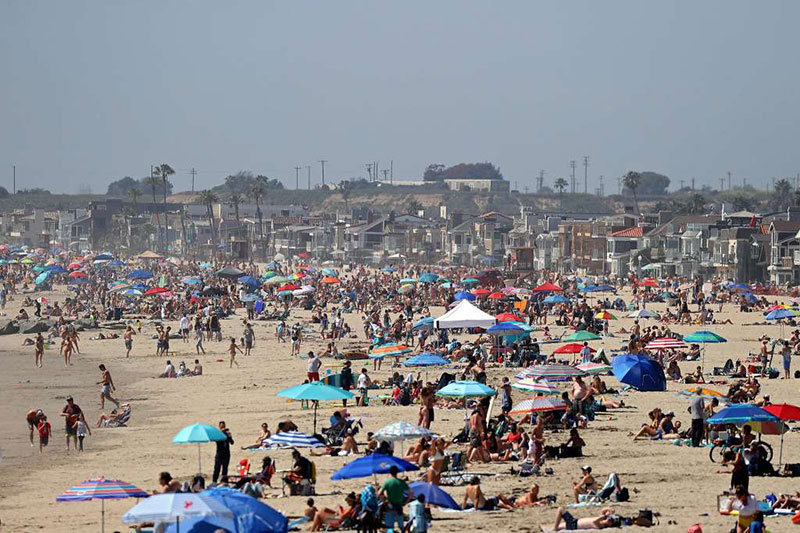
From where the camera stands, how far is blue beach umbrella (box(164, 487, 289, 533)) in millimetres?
11594

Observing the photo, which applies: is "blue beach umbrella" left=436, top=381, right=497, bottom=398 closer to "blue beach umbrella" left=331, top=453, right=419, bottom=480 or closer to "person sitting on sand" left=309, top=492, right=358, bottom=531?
"blue beach umbrella" left=331, top=453, right=419, bottom=480

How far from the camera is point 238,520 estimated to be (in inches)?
462

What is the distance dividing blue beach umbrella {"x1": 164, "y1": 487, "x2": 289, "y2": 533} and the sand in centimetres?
258

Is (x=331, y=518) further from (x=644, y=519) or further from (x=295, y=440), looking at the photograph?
(x=295, y=440)

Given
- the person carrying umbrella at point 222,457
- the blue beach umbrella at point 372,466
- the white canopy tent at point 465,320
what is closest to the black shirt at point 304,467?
the person carrying umbrella at point 222,457

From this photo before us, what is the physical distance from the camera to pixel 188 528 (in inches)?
457

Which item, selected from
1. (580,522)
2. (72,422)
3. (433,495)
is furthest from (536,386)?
(72,422)

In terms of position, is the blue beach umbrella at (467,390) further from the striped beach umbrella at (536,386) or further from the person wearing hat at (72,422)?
the person wearing hat at (72,422)

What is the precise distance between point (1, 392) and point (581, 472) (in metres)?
19.6

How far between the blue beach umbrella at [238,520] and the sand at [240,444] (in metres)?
2.58

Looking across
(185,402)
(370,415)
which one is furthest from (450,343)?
(370,415)

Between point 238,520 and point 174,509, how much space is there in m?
0.77

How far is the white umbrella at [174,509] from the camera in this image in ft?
36.7

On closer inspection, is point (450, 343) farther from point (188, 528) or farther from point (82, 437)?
point (188, 528)
